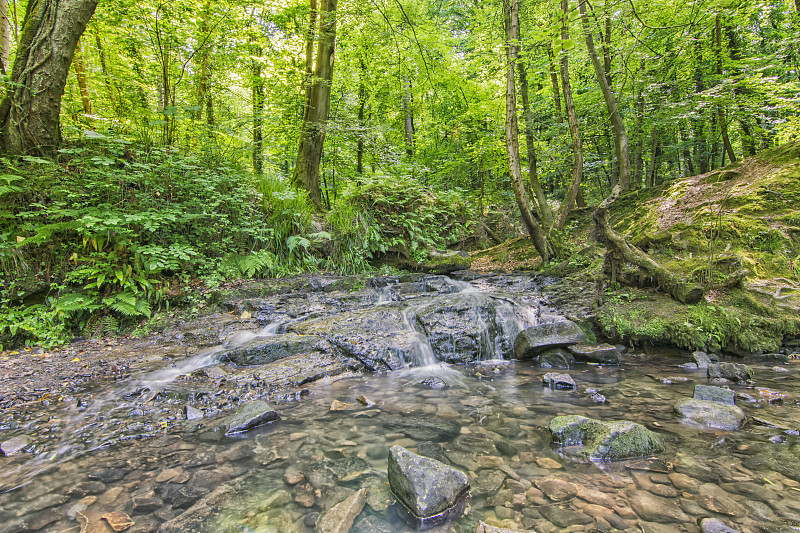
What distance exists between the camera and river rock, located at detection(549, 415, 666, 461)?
7.68 feet

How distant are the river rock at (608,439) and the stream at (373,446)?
7 cm

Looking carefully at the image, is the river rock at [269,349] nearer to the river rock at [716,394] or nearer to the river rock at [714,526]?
the river rock at [714,526]

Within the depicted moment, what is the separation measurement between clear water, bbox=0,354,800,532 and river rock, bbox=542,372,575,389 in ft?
0.99

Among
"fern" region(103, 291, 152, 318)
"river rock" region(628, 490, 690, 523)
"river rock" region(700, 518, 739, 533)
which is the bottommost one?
"river rock" region(628, 490, 690, 523)

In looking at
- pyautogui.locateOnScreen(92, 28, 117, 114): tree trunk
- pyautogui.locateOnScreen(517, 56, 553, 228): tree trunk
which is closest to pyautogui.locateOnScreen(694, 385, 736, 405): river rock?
pyautogui.locateOnScreen(517, 56, 553, 228): tree trunk

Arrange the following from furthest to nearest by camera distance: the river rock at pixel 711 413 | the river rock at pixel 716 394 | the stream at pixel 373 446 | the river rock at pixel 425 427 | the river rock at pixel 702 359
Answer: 1. the river rock at pixel 702 359
2. the river rock at pixel 716 394
3. the river rock at pixel 425 427
4. the river rock at pixel 711 413
5. the stream at pixel 373 446

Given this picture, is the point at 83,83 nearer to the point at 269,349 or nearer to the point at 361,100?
the point at 269,349

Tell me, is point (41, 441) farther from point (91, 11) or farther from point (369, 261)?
point (369, 261)

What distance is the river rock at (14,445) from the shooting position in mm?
2498

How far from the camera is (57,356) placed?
4.17m

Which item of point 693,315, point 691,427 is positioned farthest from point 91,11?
point 693,315

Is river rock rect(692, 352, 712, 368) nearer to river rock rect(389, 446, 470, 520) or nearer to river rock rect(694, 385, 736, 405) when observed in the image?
river rock rect(694, 385, 736, 405)

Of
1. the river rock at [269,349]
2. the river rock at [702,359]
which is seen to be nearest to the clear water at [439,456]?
the river rock at [702,359]

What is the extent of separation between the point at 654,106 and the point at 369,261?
31.5ft
